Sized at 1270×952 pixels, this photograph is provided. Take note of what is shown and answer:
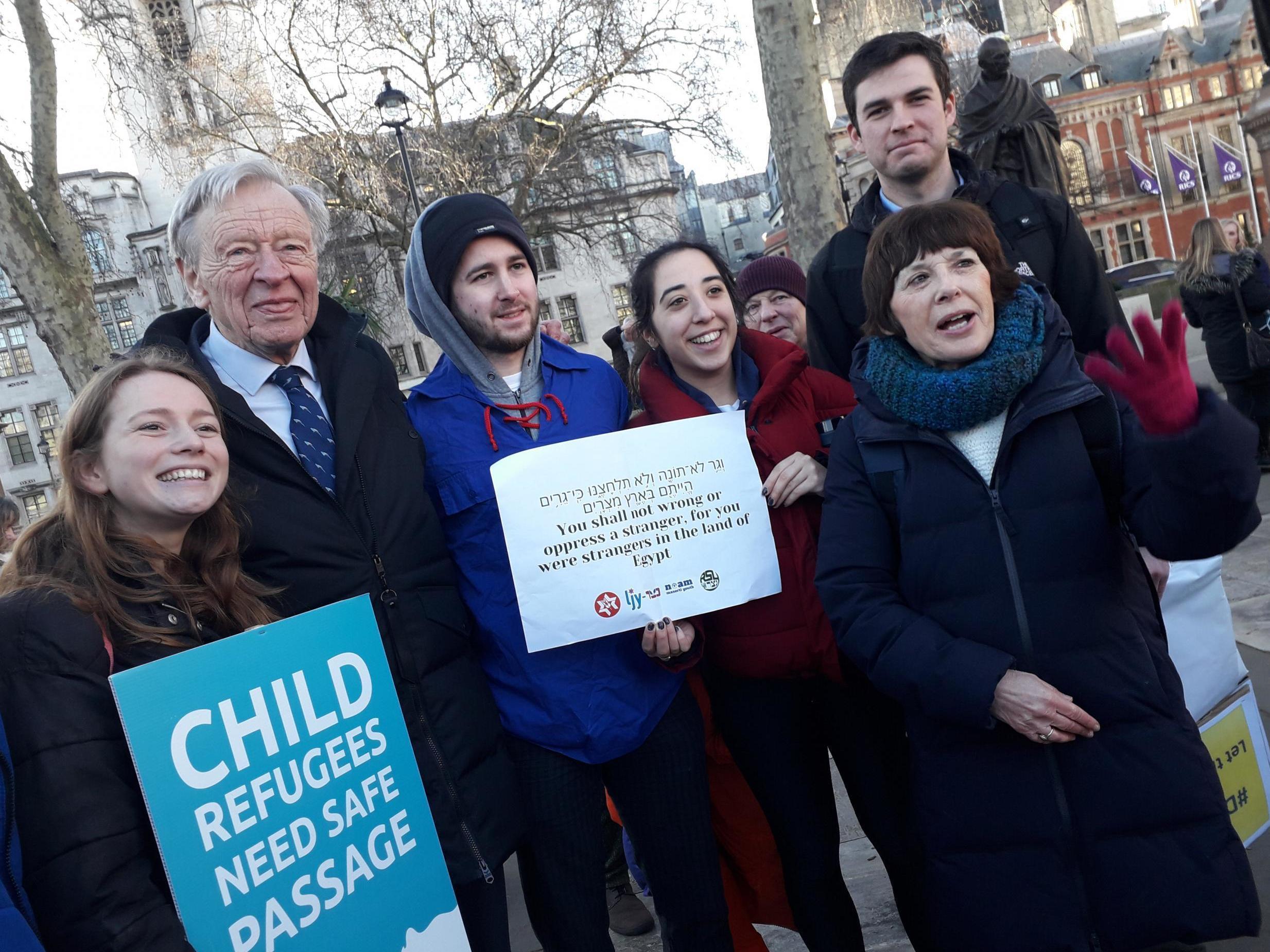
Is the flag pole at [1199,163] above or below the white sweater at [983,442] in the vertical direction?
above

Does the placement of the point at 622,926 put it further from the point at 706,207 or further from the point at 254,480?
the point at 706,207

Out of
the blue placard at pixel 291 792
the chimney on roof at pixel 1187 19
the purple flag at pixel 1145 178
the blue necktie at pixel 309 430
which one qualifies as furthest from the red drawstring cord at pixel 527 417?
the chimney on roof at pixel 1187 19

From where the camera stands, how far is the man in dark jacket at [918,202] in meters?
2.75

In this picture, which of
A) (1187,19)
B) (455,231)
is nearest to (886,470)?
(455,231)

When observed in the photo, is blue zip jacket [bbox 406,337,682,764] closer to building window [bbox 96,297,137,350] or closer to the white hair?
the white hair

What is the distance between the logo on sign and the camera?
2361mm

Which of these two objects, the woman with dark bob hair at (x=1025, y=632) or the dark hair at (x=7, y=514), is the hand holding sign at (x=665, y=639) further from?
the dark hair at (x=7, y=514)

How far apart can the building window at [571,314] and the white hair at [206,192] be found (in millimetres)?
44717

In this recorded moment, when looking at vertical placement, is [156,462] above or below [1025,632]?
above

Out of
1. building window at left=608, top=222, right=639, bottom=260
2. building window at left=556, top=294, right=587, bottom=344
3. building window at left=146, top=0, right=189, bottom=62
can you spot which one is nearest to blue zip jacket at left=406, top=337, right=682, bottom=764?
building window at left=146, top=0, right=189, bottom=62

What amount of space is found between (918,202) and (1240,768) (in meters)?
1.75

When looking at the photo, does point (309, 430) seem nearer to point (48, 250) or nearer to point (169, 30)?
point (48, 250)

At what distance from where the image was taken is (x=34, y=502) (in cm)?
4838

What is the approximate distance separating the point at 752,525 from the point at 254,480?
3.95 ft
